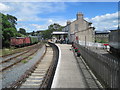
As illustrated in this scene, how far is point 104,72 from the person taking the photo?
5930mm

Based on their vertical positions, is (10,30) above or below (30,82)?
above

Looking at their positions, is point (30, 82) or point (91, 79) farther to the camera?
point (30, 82)

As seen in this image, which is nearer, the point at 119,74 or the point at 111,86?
the point at 119,74

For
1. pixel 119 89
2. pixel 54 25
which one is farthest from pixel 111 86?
pixel 54 25

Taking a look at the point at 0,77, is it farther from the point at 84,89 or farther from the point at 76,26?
the point at 76,26

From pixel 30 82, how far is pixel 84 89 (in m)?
4.14

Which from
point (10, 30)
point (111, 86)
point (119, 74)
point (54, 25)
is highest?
point (54, 25)

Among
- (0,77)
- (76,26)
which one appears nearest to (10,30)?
(76,26)

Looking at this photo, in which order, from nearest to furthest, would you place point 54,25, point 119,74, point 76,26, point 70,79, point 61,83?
point 119,74 → point 61,83 → point 70,79 → point 76,26 → point 54,25

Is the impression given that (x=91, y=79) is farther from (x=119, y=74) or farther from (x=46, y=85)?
(x=119, y=74)

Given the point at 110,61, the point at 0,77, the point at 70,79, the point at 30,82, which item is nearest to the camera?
the point at 110,61

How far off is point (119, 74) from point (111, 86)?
79cm

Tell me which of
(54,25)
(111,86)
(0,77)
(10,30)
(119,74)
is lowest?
(0,77)

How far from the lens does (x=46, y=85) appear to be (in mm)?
8234
